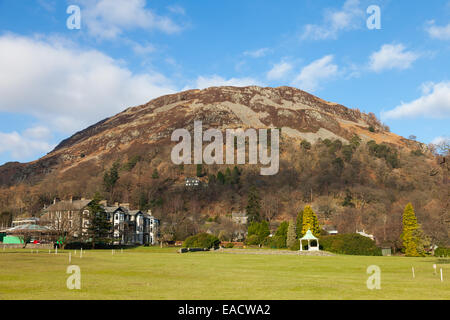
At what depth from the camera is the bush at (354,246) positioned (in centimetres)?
6600

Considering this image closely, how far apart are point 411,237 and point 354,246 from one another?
32.3 feet

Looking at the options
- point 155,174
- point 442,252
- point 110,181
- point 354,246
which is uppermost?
point 155,174

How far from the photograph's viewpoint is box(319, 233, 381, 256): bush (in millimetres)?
66000

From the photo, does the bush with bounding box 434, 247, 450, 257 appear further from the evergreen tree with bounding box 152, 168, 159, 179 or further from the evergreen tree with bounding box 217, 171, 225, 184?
the evergreen tree with bounding box 152, 168, 159, 179

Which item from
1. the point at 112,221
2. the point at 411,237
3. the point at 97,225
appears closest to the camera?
the point at 411,237

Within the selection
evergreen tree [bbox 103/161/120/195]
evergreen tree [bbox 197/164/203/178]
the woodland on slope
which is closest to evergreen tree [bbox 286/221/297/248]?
the woodland on slope

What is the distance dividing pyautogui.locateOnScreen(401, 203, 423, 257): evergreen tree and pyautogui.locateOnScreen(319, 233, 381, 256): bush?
5.34 metres

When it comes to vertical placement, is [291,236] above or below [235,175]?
below

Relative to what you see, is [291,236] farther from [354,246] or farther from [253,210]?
[253,210]

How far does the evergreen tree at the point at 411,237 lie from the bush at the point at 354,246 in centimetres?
534

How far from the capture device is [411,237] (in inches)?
2640

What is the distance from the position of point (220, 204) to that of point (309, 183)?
1429 inches

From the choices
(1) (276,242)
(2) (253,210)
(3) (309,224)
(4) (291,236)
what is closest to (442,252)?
(3) (309,224)

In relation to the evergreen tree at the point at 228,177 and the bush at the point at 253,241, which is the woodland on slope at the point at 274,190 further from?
the bush at the point at 253,241
